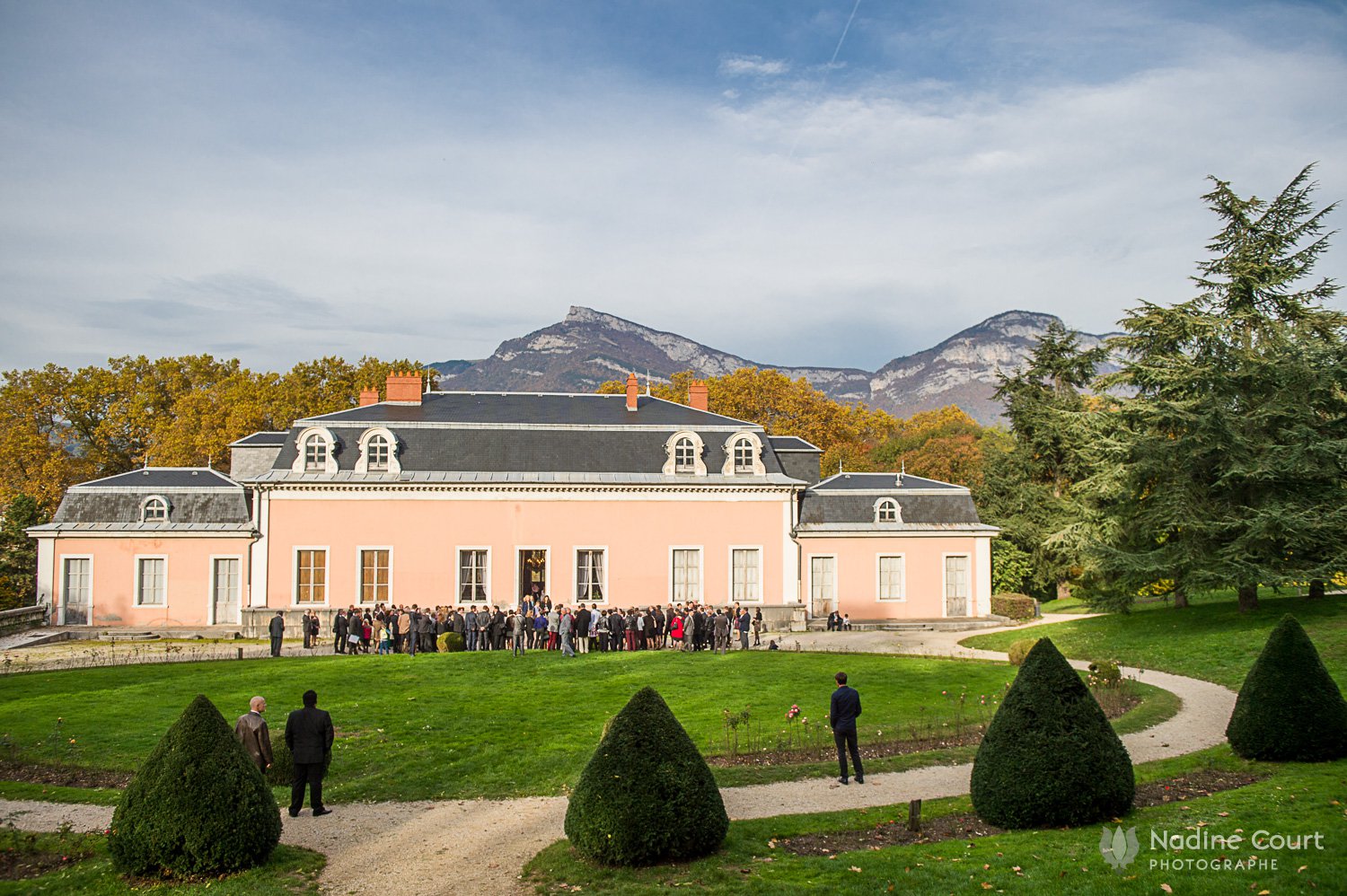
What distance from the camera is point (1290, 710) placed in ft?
42.8

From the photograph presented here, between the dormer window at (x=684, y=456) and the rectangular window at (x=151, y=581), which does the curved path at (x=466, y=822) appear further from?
the rectangular window at (x=151, y=581)

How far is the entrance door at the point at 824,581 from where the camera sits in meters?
35.8

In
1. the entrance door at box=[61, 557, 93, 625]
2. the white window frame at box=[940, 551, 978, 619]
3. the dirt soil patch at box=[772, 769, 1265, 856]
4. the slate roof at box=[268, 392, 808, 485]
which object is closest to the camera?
the dirt soil patch at box=[772, 769, 1265, 856]

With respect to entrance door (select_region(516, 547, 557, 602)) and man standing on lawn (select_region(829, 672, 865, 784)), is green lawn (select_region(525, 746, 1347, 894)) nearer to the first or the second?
man standing on lawn (select_region(829, 672, 865, 784))

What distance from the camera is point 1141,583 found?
2795cm

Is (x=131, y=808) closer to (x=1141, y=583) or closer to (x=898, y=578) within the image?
(x=1141, y=583)

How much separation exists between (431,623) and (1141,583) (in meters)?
20.6

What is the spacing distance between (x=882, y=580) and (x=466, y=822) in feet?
86.1

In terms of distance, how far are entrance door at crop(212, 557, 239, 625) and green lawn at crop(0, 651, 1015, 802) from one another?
10725 mm

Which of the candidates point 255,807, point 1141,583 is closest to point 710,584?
point 1141,583

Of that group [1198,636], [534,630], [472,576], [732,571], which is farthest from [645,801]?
[732,571]

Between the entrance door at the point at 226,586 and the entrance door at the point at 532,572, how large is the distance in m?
9.96

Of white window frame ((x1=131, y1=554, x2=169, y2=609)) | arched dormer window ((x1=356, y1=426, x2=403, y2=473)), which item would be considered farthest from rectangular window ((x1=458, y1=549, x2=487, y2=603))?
white window frame ((x1=131, y1=554, x2=169, y2=609))

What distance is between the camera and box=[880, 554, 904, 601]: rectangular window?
3600 cm
